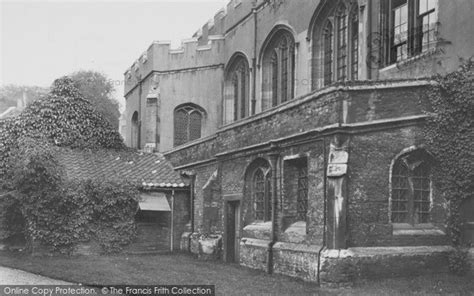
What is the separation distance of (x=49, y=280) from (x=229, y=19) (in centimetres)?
1925

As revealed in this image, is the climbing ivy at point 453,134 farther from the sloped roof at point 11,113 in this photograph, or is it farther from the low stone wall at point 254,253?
the sloped roof at point 11,113

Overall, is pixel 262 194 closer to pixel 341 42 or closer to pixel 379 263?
pixel 379 263

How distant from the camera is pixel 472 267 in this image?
13727 mm

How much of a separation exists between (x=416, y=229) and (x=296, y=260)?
9.17 ft

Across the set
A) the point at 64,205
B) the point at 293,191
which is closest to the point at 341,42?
the point at 293,191

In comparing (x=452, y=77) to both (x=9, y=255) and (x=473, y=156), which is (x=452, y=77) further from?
(x=9, y=255)

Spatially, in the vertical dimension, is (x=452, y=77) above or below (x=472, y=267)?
above

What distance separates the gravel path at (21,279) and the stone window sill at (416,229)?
7.26 m

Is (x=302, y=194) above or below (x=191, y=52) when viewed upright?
below

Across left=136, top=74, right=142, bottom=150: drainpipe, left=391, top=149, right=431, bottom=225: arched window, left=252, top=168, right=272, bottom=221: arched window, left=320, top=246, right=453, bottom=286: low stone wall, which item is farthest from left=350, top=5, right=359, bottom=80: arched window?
left=136, top=74, right=142, bottom=150: drainpipe

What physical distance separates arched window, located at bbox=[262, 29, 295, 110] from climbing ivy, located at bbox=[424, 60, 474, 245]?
11.1 meters

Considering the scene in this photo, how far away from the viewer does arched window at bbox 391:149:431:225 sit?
47.1ft

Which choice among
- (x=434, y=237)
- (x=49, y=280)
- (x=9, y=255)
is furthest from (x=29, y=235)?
(x=434, y=237)

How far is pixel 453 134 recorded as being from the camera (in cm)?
1434
